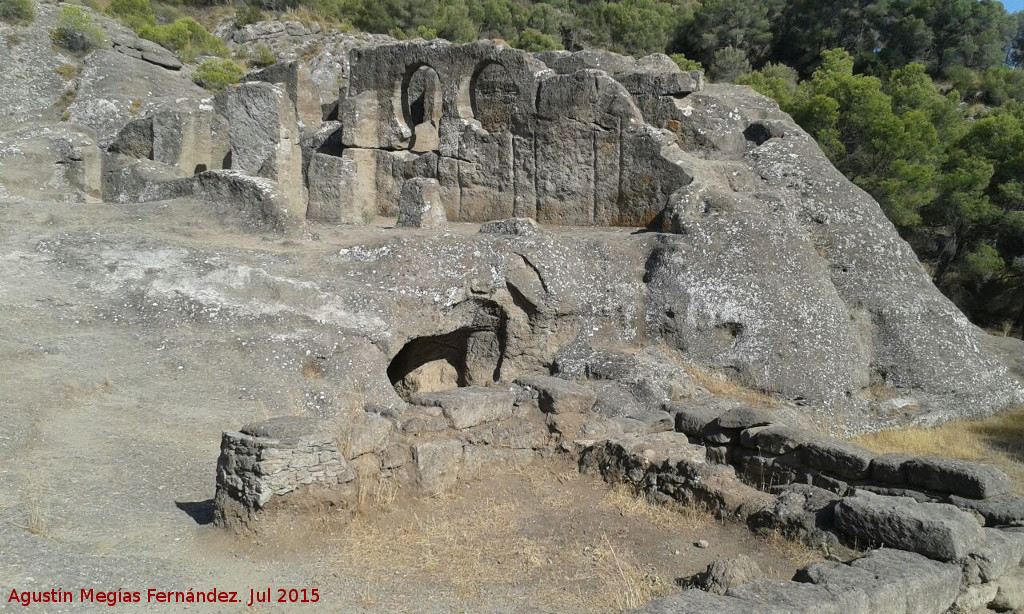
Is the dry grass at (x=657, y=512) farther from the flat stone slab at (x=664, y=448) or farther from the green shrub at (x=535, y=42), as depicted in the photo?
the green shrub at (x=535, y=42)

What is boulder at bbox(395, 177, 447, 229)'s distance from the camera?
42.0ft

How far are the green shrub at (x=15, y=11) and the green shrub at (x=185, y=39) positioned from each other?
4267 mm

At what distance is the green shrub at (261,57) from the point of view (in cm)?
2777

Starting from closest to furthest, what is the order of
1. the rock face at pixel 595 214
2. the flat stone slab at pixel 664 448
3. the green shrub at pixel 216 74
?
the flat stone slab at pixel 664 448 → the rock face at pixel 595 214 → the green shrub at pixel 216 74

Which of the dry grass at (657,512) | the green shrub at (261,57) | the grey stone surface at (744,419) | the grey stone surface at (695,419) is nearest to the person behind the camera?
the dry grass at (657,512)

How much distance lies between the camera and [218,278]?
9.19 m

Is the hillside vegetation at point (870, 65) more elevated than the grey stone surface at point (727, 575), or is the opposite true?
the hillside vegetation at point (870, 65)

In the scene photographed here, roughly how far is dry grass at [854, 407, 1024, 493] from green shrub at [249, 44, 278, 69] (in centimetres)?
2392

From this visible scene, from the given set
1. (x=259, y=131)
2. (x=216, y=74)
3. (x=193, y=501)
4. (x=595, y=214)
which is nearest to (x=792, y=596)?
(x=193, y=501)

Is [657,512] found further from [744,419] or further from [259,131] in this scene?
[259,131]

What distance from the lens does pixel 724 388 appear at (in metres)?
10.4

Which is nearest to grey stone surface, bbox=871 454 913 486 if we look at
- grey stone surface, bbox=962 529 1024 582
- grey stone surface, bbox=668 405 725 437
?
grey stone surface, bbox=962 529 1024 582

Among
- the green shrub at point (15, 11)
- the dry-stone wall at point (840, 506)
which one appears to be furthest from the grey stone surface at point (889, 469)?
the green shrub at point (15, 11)

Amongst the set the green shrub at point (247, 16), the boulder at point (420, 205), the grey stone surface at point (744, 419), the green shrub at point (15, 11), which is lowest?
the grey stone surface at point (744, 419)
